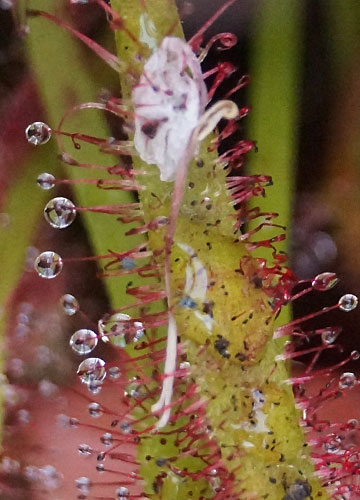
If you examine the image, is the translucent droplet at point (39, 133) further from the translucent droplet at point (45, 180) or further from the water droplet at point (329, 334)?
the water droplet at point (329, 334)

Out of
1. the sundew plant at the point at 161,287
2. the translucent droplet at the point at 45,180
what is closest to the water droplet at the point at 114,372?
the sundew plant at the point at 161,287

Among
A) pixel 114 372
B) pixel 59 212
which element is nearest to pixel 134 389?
pixel 114 372

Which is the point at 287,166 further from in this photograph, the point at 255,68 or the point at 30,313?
the point at 30,313

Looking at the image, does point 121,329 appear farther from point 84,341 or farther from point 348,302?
point 348,302

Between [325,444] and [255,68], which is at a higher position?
[255,68]

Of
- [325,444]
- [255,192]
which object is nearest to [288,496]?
[325,444]

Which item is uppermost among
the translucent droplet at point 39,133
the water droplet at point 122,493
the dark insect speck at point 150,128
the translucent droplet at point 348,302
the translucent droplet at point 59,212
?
the translucent droplet at point 39,133
